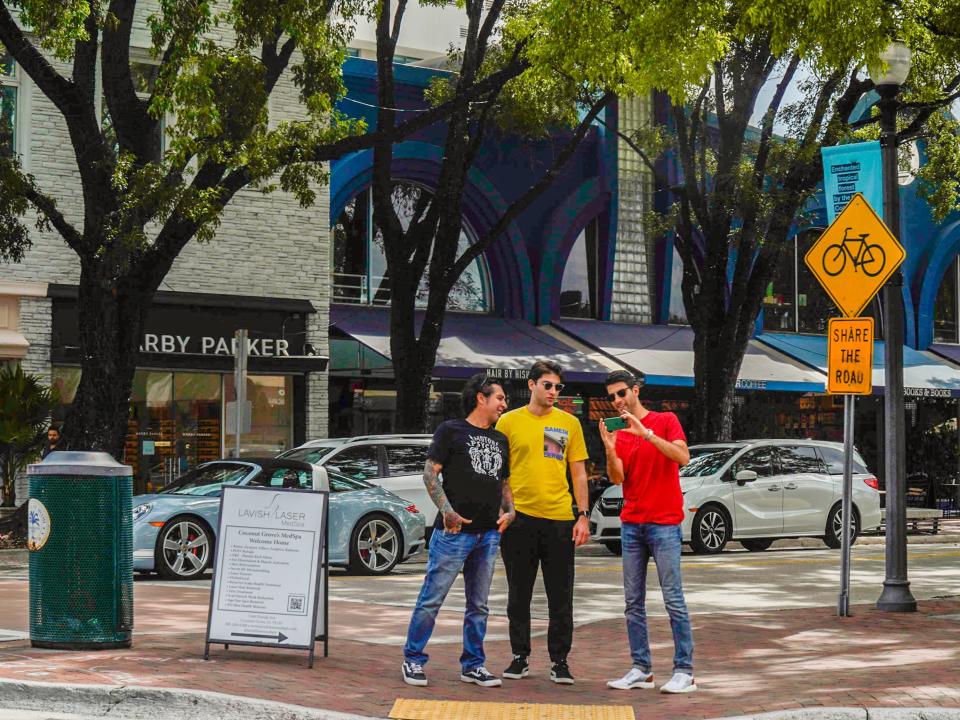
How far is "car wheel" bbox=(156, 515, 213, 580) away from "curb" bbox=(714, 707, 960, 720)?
9.47m

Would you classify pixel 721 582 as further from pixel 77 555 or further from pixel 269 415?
pixel 269 415

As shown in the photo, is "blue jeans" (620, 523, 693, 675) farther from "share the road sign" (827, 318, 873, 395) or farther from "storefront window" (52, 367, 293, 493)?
"storefront window" (52, 367, 293, 493)

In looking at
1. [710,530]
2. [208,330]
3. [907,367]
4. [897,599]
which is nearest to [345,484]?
[710,530]

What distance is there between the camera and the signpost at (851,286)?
12148mm

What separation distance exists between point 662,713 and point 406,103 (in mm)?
20612

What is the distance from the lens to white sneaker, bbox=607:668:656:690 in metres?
8.66

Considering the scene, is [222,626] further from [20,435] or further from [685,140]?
[685,140]

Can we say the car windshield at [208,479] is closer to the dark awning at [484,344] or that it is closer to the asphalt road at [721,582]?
the asphalt road at [721,582]

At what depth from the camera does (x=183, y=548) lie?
629 inches

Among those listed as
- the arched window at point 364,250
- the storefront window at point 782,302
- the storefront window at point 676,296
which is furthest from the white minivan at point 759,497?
the storefront window at point 782,302

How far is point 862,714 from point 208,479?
10556mm

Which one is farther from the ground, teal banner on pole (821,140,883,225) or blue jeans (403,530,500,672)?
teal banner on pole (821,140,883,225)

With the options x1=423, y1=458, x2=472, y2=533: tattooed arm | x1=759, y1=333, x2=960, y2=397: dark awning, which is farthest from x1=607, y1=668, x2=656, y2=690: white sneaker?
x1=759, y1=333, x2=960, y2=397: dark awning

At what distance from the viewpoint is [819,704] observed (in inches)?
312
